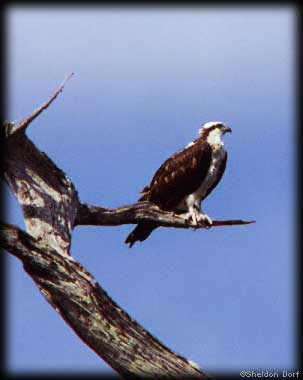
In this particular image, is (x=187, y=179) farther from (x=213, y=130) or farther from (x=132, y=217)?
(x=132, y=217)

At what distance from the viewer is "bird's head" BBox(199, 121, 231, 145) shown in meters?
8.83

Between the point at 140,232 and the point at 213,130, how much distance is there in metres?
1.97

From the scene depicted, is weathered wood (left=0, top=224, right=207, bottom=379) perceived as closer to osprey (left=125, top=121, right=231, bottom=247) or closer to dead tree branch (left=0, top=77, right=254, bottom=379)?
dead tree branch (left=0, top=77, right=254, bottom=379)

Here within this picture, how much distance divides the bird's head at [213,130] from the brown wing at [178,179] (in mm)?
357

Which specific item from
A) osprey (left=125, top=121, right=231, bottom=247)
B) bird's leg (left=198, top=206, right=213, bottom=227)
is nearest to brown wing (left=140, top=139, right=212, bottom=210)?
osprey (left=125, top=121, right=231, bottom=247)

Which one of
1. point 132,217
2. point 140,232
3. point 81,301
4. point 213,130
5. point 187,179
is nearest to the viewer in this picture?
point 81,301

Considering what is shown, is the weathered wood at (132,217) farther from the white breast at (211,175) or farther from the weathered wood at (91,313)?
the weathered wood at (91,313)

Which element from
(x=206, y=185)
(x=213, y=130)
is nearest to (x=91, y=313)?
(x=206, y=185)

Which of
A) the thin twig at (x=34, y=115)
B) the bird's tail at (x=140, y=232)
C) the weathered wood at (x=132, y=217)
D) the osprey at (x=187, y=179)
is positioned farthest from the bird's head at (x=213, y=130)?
the thin twig at (x=34, y=115)

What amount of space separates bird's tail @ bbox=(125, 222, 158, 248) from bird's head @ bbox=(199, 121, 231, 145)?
1725mm

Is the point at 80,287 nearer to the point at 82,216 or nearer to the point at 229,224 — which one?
the point at 82,216

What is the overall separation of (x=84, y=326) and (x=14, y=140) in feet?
6.65

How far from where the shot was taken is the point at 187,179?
8398 mm

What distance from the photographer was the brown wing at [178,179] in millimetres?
8391
